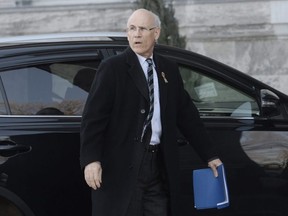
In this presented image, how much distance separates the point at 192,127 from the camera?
3449 millimetres

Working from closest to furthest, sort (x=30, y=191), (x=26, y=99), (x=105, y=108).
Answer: (x=105, y=108)
(x=30, y=191)
(x=26, y=99)

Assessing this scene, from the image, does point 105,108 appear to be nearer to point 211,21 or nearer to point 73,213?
point 73,213

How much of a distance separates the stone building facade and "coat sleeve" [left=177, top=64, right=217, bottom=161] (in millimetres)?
7166

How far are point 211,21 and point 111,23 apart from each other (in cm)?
180

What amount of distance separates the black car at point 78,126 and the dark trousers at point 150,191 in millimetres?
542

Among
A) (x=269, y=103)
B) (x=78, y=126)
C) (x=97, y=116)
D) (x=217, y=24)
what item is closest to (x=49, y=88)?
(x=78, y=126)

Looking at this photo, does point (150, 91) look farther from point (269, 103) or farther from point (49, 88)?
point (269, 103)

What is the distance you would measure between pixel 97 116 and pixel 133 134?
0.22 metres

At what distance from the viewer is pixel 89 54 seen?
12.8 ft

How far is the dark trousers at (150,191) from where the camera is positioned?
321 centimetres

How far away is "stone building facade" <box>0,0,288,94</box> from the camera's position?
1061 centimetres

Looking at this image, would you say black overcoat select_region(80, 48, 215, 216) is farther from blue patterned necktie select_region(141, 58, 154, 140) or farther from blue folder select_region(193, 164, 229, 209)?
blue folder select_region(193, 164, 229, 209)

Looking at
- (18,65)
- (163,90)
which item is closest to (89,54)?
(18,65)

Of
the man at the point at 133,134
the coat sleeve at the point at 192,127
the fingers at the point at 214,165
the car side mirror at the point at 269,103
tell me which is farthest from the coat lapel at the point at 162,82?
the car side mirror at the point at 269,103
